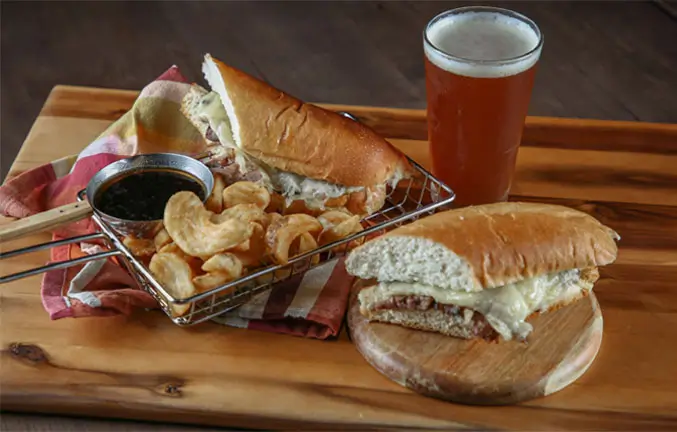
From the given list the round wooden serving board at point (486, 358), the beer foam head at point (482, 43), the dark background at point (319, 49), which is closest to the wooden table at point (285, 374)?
the round wooden serving board at point (486, 358)

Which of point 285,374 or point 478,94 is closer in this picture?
point 285,374

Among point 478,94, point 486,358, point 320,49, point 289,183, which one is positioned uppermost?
point 478,94

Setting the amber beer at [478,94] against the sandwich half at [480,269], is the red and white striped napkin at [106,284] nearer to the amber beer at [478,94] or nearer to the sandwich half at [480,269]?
the sandwich half at [480,269]

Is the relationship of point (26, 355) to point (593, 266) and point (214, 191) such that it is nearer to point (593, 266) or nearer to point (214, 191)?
point (214, 191)

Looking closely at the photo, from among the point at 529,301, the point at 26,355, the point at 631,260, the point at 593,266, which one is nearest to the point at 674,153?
the point at 631,260

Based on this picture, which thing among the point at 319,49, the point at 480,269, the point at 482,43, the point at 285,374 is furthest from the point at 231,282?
the point at 319,49

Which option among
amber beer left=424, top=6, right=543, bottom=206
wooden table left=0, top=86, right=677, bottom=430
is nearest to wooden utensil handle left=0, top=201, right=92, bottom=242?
wooden table left=0, top=86, right=677, bottom=430

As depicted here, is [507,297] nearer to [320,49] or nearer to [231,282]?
[231,282]

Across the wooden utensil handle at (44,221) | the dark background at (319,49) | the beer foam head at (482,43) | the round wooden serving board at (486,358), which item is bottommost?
the dark background at (319,49)
